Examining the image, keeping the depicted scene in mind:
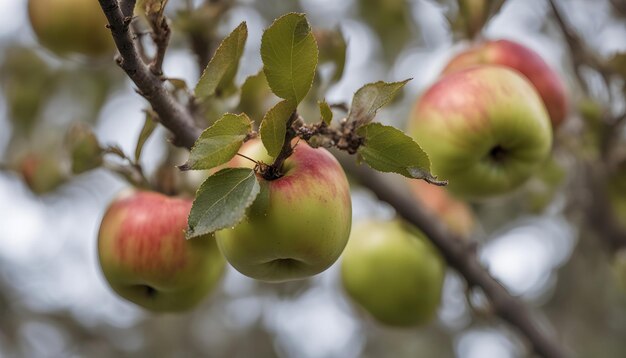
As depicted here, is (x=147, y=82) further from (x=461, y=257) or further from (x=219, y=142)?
(x=461, y=257)

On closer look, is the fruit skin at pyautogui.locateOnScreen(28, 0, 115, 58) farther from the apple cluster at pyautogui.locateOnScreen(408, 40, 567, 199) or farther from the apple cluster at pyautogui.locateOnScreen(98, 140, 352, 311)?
the apple cluster at pyautogui.locateOnScreen(408, 40, 567, 199)

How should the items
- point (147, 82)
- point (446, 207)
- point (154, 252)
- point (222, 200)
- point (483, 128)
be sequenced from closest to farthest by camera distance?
point (222, 200), point (147, 82), point (154, 252), point (483, 128), point (446, 207)

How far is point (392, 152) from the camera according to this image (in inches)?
30.0

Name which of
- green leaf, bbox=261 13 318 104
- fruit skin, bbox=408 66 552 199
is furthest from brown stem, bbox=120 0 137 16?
fruit skin, bbox=408 66 552 199

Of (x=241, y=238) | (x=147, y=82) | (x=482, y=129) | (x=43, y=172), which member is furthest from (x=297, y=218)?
(x=43, y=172)

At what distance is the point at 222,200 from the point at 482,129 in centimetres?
49

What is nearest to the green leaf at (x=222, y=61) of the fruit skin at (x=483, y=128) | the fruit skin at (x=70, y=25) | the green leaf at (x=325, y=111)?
the green leaf at (x=325, y=111)

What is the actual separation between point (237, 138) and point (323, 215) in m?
0.12

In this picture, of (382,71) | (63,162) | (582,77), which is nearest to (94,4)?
(63,162)

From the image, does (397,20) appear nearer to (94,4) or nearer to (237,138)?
(94,4)

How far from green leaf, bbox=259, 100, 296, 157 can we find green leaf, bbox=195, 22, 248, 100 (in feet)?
0.47

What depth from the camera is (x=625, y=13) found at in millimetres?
1619

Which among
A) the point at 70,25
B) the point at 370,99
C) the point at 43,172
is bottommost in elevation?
the point at 43,172

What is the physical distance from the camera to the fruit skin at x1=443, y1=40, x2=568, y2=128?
48.3 inches
